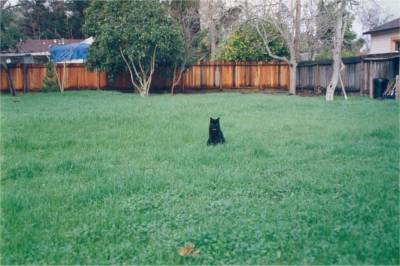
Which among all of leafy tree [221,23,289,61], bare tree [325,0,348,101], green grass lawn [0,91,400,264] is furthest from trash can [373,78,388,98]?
green grass lawn [0,91,400,264]

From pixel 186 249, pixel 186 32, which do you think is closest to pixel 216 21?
pixel 186 32

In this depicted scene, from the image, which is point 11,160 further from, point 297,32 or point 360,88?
point 297,32

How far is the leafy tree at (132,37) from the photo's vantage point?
71.3ft

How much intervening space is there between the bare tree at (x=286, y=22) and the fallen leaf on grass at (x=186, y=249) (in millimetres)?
20458

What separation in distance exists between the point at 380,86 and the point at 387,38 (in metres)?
11.7

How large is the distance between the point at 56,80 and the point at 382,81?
15.4m

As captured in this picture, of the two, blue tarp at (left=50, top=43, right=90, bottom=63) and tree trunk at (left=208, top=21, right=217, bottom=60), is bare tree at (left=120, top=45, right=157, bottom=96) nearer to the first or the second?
blue tarp at (left=50, top=43, right=90, bottom=63)

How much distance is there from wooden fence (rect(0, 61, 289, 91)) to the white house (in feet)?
22.4

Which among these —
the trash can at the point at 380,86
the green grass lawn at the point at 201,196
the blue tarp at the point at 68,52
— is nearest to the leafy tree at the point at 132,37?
the blue tarp at the point at 68,52

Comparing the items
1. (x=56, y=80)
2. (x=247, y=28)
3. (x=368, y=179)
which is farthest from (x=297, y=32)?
(x=368, y=179)

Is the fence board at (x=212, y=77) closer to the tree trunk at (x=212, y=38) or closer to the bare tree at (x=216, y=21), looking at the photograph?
the bare tree at (x=216, y=21)

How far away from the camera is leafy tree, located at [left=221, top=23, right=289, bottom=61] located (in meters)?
26.4

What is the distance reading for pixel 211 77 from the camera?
26.6 metres

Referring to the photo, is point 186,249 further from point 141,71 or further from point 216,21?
point 216,21
